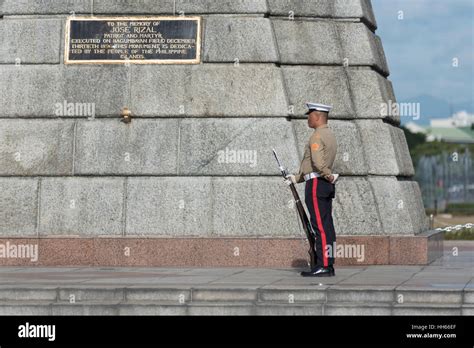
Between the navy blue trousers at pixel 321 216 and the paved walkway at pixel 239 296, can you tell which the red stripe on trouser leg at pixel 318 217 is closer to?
the navy blue trousers at pixel 321 216

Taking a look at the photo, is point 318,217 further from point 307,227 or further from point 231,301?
point 231,301

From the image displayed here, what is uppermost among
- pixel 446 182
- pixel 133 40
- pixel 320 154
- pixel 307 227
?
pixel 446 182

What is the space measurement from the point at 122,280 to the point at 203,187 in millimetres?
3110

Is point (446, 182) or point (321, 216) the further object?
point (446, 182)

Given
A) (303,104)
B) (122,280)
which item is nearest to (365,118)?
(303,104)

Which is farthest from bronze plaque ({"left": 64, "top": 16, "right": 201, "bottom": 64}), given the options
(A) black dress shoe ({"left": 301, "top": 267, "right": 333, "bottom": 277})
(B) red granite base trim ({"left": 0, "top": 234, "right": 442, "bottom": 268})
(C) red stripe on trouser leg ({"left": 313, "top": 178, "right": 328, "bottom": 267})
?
(A) black dress shoe ({"left": 301, "top": 267, "right": 333, "bottom": 277})

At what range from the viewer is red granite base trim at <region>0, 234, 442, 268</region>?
16078 millimetres

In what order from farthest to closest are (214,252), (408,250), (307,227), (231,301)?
(408,250), (214,252), (307,227), (231,301)

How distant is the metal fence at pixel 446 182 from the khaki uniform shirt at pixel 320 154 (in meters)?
54.1

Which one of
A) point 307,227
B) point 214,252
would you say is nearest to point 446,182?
point 214,252

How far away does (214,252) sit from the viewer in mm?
16125

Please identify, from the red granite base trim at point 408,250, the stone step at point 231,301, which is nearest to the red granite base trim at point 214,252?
the red granite base trim at point 408,250

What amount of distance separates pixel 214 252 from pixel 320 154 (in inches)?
100
